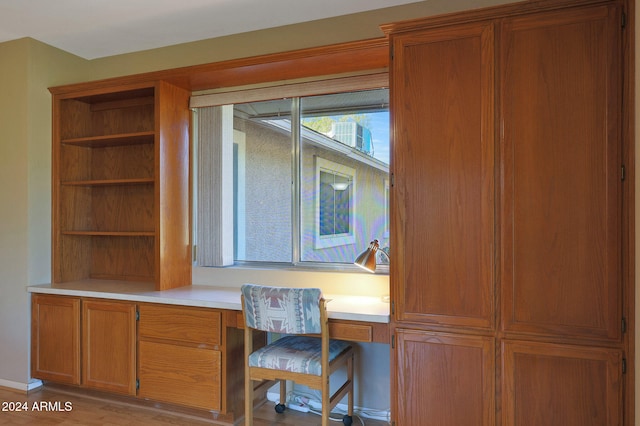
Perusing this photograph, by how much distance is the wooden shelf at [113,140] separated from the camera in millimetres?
3102

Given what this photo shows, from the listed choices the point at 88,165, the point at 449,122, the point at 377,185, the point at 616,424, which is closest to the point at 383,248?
the point at 377,185

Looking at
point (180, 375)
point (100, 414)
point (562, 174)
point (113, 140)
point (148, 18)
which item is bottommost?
point (100, 414)

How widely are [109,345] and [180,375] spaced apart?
0.59m

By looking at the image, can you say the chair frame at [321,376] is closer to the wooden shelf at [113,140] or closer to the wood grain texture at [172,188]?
the wood grain texture at [172,188]

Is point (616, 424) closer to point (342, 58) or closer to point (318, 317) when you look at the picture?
point (318, 317)

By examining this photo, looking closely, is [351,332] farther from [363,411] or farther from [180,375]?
[180,375]

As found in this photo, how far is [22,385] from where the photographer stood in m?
3.13

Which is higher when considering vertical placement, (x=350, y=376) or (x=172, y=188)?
(x=172, y=188)

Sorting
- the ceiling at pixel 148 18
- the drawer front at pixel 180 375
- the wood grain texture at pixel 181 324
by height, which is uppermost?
the ceiling at pixel 148 18

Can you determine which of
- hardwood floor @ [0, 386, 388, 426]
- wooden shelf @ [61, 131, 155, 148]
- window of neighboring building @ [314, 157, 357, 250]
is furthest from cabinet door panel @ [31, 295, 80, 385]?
window of neighboring building @ [314, 157, 357, 250]

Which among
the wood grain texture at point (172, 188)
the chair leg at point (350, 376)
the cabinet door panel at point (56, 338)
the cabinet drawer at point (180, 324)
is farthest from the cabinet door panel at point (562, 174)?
the cabinet door panel at point (56, 338)

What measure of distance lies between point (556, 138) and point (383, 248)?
1.23m

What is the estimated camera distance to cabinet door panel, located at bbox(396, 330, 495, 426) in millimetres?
1996

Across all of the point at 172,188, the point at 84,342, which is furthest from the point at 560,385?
the point at 84,342
